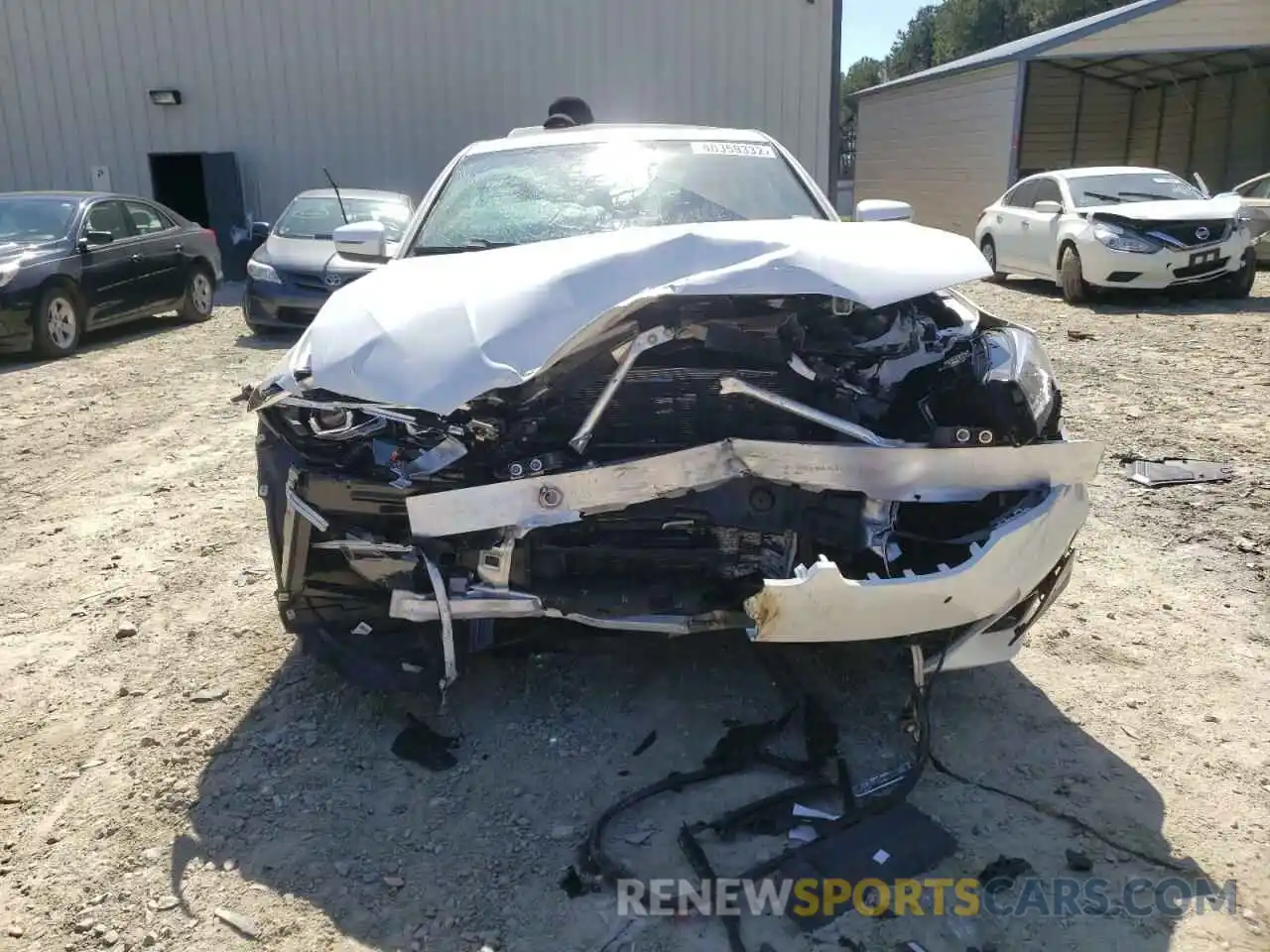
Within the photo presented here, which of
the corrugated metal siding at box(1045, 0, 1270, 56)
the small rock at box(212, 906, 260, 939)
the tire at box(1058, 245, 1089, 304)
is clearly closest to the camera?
the small rock at box(212, 906, 260, 939)

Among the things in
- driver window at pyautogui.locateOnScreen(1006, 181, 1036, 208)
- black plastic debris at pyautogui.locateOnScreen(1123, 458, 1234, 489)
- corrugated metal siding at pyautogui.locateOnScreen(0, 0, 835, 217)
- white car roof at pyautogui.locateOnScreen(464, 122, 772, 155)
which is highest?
corrugated metal siding at pyautogui.locateOnScreen(0, 0, 835, 217)

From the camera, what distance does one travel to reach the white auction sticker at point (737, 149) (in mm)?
4621

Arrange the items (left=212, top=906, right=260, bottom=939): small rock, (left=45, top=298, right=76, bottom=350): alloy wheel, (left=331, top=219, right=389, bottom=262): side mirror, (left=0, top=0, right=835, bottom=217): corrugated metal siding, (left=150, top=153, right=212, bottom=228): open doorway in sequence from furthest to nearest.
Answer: (left=150, top=153, right=212, bottom=228): open doorway, (left=0, top=0, right=835, bottom=217): corrugated metal siding, (left=45, top=298, right=76, bottom=350): alloy wheel, (left=331, top=219, right=389, bottom=262): side mirror, (left=212, top=906, right=260, bottom=939): small rock

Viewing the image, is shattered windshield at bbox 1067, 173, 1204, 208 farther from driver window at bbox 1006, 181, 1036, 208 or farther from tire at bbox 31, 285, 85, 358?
tire at bbox 31, 285, 85, 358

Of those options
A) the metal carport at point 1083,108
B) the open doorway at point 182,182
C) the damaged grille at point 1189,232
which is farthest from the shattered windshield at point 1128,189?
the open doorway at point 182,182

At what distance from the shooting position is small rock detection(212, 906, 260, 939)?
2320 millimetres

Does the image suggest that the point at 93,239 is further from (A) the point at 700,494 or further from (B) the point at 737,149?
(A) the point at 700,494

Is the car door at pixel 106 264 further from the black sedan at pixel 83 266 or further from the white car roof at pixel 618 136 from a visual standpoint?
the white car roof at pixel 618 136

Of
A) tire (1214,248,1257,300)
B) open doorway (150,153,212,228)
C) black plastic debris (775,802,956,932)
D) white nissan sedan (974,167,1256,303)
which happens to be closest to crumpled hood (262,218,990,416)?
black plastic debris (775,802,956,932)

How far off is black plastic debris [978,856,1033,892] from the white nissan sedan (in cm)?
983

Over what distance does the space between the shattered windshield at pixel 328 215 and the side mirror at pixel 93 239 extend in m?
1.76

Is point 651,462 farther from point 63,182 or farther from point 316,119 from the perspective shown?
point 63,182

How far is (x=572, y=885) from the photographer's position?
2.45 m

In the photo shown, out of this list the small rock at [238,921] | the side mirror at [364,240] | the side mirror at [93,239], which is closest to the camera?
the small rock at [238,921]
